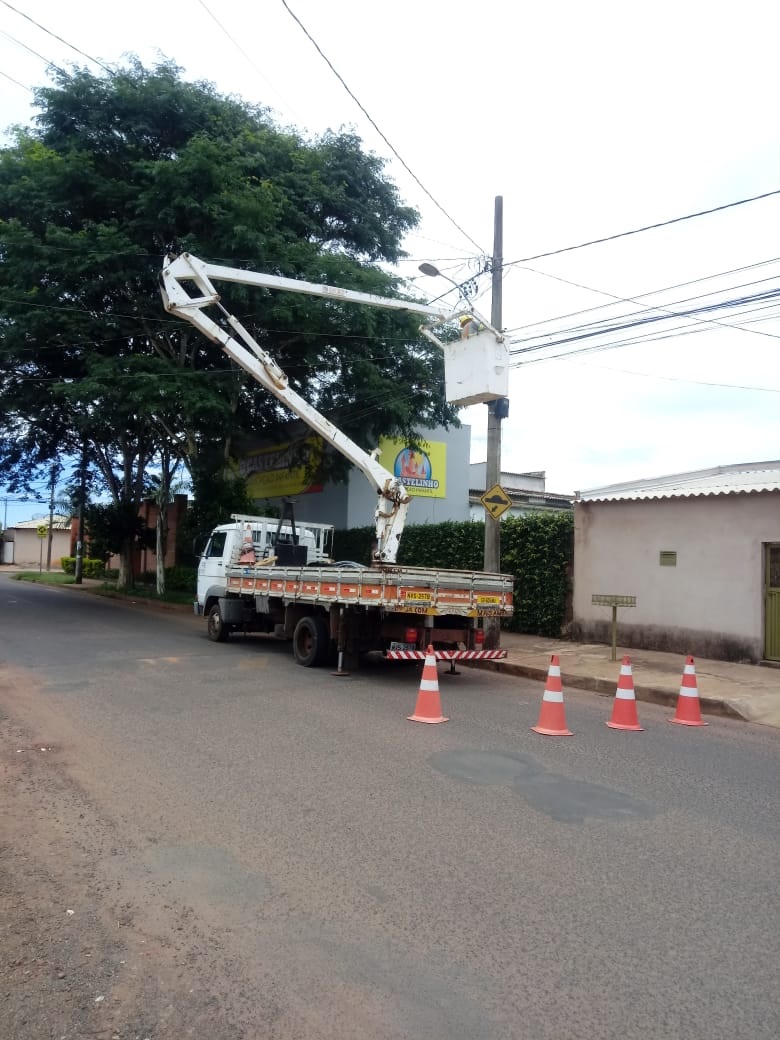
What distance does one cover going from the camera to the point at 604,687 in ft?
35.4

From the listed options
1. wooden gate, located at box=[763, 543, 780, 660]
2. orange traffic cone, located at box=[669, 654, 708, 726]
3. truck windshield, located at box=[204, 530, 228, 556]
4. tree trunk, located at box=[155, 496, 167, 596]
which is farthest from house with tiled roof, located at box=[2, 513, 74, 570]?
orange traffic cone, located at box=[669, 654, 708, 726]

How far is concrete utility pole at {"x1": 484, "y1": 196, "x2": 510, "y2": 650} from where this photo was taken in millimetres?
13578

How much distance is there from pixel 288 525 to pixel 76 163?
10.6 metres

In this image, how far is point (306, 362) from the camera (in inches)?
837

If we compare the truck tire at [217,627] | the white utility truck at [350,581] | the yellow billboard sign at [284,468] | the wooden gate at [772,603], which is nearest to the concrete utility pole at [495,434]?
the white utility truck at [350,581]

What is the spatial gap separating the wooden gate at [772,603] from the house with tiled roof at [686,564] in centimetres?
2

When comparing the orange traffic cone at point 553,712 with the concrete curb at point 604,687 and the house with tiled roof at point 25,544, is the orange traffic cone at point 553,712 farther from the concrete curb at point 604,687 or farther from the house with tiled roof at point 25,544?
the house with tiled roof at point 25,544

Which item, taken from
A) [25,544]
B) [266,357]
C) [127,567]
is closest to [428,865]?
[266,357]

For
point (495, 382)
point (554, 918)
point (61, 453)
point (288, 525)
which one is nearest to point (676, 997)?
point (554, 918)

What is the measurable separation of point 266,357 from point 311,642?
5876 millimetres

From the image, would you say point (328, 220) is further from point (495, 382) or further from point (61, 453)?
point (61, 453)

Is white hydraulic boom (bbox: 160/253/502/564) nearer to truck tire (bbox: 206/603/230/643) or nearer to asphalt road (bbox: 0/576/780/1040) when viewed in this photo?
truck tire (bbox: 206/603/230/643)

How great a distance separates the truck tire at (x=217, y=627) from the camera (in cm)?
1485

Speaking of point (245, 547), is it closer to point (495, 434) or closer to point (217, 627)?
point (217, 627)
